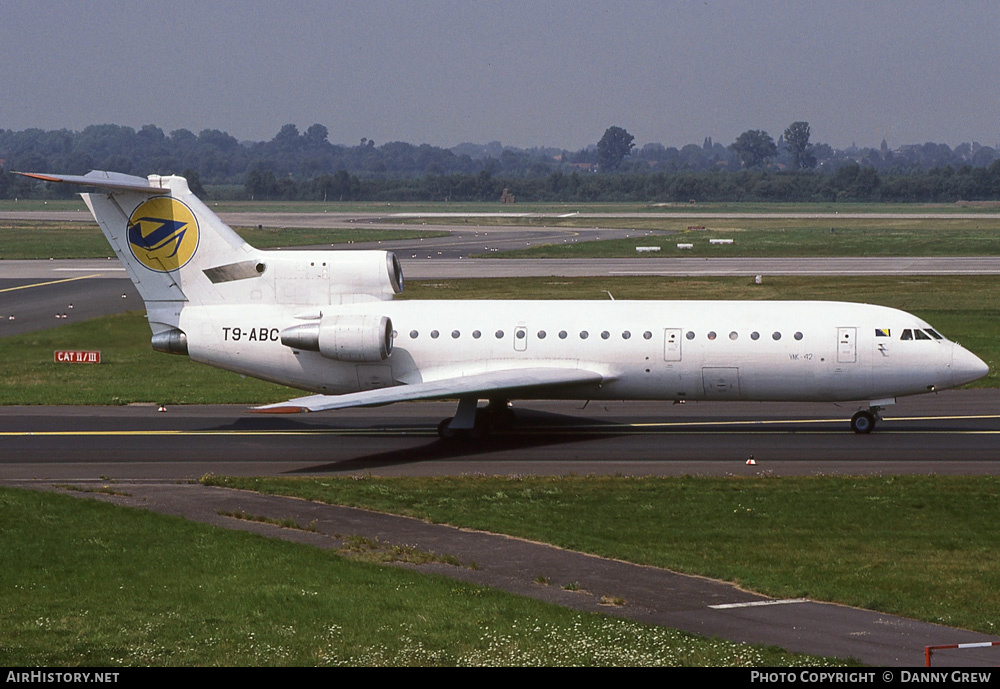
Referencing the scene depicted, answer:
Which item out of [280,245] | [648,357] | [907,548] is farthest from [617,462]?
[280,245]

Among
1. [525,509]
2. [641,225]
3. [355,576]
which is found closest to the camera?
[355,576]

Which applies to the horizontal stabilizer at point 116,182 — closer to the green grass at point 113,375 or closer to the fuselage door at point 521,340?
the green grass at point 113,375

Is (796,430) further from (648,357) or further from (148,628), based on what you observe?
(148,628)

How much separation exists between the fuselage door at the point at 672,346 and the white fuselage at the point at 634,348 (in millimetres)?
27

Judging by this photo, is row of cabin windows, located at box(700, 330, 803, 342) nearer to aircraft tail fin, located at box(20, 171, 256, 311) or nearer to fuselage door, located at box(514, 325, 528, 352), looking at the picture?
fuselage door, located at box(514, 325, 528, 352)

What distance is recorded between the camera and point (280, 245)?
105875 mm

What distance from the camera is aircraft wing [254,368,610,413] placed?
93.0ft

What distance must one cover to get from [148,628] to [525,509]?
10.4 m

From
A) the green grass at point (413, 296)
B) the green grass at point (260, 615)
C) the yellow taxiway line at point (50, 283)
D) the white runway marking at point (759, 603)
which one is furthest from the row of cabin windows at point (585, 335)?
the yellow taxiway line at point (50, 283)

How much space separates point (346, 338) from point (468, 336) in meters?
3.34

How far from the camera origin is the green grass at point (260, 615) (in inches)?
522

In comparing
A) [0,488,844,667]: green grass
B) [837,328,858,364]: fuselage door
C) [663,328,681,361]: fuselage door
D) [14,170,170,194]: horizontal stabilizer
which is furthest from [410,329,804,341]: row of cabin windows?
[0,488,844,667]: green grass

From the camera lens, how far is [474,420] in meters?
31.7

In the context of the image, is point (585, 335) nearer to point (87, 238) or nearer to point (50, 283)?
point (50, 283)
